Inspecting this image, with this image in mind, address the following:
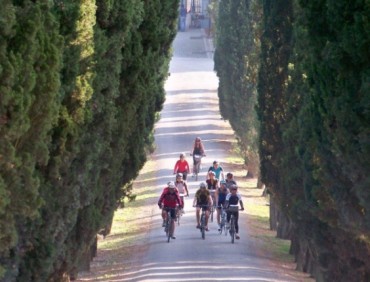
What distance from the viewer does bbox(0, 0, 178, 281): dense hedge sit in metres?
Result: 15.8

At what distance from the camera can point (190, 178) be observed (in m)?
52.7

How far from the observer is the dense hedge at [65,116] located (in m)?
15.8

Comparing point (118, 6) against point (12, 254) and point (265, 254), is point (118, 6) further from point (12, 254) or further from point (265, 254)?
point (265, 254)

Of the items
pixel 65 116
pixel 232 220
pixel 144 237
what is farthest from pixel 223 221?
pixel 65 116

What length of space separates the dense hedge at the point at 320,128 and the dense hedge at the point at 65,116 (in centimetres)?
337

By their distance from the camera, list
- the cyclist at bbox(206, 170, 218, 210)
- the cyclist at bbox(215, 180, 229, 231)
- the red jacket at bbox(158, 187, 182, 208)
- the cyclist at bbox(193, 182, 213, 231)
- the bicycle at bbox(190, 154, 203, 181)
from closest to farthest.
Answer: the red jacket at bbox(158, 187, 182, 208) → the cyclist at bbox(193, 182, 213, 231) → the cyclist at bbox(215, 180, 229, 231) → the cyclist at bbox(206, 170, 218, 210) → the bicycle at bbox(190, 154, 203, 181)

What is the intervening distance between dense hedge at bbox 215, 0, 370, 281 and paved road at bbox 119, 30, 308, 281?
1894 mm

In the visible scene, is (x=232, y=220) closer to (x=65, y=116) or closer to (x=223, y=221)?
(x=223, y=221)

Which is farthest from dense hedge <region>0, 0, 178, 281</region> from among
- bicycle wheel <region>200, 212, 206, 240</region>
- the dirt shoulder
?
bicycle wheel <region>200, 212, 206, 240</region>

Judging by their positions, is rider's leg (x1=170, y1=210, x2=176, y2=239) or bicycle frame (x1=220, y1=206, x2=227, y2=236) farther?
bicycle frame (x1=220, y1=206, x2=227, y2=236)

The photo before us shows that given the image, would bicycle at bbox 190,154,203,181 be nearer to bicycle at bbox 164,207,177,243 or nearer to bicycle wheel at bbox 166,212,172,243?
bicycle at bbox 164,207,177,243

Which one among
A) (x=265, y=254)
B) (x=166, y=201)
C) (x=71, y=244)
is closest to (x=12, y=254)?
(x=71, y=244)

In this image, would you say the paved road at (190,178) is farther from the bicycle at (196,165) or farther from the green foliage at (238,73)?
the green foliage at (238,73)

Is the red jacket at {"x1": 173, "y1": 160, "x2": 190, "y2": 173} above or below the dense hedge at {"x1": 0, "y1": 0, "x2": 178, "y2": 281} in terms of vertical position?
below
